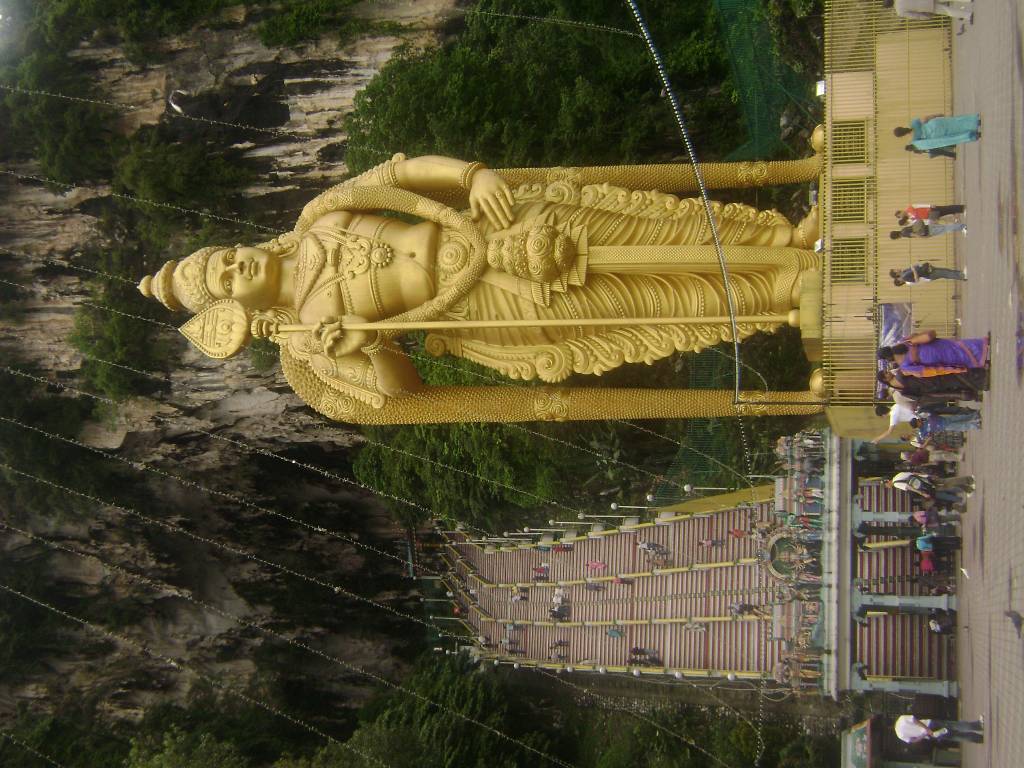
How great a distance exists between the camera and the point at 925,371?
7.82 meters

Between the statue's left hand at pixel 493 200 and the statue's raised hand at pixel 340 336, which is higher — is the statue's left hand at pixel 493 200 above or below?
above

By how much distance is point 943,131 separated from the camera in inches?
334

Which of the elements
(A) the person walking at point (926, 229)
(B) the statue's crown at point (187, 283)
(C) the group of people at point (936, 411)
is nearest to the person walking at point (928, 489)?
(C) the group of people at point (936, 411)

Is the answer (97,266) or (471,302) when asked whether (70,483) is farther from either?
(471,302)

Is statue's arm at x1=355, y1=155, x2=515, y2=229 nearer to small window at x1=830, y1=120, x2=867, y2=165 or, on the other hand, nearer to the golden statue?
the golden statue

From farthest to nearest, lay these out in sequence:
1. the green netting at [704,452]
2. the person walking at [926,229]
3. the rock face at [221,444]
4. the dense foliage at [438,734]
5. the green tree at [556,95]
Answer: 1. the rock face at [221,444]
2. the green tree at [556,95]
3. the dense foliage at [438,734]
4. the green netting at [704,452]
5. the person walking at [926,229]

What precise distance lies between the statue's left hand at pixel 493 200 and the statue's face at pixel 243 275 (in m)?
2.17

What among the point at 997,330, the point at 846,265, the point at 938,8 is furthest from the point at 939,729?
the point at 938,8

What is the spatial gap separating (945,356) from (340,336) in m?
5.35

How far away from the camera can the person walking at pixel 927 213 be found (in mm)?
8531

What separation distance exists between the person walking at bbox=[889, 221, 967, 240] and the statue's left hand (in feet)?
11.8

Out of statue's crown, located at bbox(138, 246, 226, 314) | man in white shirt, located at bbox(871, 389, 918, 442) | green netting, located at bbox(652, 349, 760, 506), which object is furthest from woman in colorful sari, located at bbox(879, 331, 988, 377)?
statue's crown, located at bbox(138, 246, 226, 314)

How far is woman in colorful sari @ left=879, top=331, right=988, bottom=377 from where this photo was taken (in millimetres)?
7758

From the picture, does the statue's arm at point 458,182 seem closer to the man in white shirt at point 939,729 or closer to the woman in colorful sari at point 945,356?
the woman in colorful sari at point 945,356
